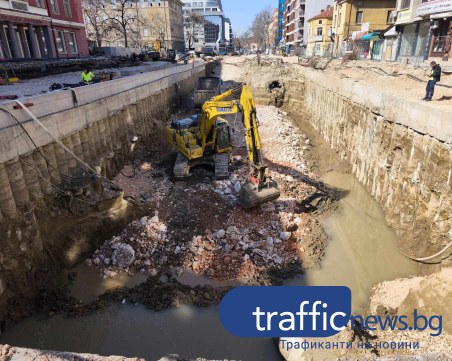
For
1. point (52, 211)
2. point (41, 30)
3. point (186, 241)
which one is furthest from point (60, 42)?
point (186, 241)

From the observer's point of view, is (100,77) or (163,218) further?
(100,77)

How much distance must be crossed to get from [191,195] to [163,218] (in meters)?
1.71

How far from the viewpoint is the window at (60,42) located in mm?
29536

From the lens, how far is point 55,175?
9453 millimetres

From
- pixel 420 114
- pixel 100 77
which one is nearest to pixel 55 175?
pixel 100 77

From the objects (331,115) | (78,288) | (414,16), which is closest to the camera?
(78,288)

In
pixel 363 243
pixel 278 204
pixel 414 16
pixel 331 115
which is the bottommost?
pixel 363 243

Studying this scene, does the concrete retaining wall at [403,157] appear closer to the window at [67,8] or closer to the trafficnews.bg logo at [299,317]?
→ the trafficnews.bg logo at [299,317]

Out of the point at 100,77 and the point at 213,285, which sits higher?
the point at 100,77

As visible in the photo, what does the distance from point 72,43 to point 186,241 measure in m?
30.4

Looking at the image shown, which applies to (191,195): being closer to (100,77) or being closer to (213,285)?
(213,285)

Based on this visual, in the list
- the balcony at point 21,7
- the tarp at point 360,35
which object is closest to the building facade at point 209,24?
the tarp at point 360,35

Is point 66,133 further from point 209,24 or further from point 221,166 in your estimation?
point 209,24

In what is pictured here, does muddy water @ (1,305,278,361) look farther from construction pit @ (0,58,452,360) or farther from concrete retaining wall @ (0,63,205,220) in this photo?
concrete retaining wall @ (0,63,205,220)
